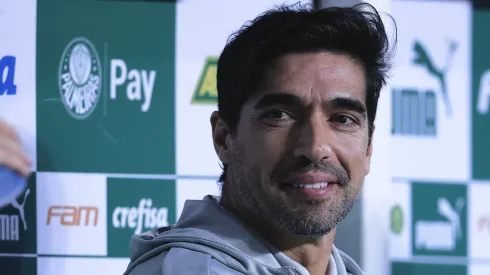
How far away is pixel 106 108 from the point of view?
6.84 ft

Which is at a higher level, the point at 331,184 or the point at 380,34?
the point at 380,34

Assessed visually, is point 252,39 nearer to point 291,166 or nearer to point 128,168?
point 291,166

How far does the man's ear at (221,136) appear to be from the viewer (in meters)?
1.82

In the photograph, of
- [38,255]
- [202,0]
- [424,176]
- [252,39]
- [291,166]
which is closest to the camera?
[291,166]

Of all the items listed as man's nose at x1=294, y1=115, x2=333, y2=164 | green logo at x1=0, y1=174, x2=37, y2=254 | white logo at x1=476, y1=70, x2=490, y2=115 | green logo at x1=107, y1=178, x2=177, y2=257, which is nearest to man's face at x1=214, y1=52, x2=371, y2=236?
man's nose at x1=294, y1=115, x2=333, y2=164

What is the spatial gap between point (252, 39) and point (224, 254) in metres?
0.43

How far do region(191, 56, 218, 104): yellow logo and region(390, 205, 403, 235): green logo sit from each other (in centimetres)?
56

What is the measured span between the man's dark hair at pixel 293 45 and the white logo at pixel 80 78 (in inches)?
14.2

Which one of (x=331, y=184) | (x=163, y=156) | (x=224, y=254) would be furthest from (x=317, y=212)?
(x=163, y=156)

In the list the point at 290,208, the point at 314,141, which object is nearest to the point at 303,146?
the point at 314,141

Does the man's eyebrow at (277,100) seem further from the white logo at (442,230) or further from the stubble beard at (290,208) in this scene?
the white logo at (442,230)

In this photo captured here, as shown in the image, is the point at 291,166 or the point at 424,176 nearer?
the point at 291,166

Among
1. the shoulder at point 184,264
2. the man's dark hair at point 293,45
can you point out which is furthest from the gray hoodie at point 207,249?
the man's dark hair at point 293,45

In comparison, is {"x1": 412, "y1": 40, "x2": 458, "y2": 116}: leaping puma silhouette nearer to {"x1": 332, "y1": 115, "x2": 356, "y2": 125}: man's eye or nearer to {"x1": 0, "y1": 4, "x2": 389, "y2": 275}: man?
{"x1": 0, "y1": 4, "x2": 389, "y2": 275}: man
